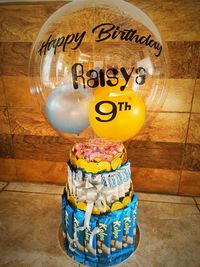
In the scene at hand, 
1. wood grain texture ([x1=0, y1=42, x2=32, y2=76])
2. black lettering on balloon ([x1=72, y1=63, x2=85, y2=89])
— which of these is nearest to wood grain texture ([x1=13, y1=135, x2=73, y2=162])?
wood grain texture ([x1=0, y1=42, x2=32, y2=76])

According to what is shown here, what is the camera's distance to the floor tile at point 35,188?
1.84 m

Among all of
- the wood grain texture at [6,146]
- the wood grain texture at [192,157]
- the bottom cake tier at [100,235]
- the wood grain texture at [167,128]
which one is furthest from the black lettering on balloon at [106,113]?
the wood grain texture at [6,146]

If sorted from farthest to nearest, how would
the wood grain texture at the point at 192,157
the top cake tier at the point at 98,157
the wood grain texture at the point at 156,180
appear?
the wood grain texture at the point at 156,180, the wood grain texture at the point at 192,157, the top cake tier at the point at 98,157

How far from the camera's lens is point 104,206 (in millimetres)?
1106

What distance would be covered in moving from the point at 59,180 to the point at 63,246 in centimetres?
63

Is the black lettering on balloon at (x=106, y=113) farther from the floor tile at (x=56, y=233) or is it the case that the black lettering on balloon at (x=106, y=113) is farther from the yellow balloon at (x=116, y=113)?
the floor tile at (x=56, y=233)

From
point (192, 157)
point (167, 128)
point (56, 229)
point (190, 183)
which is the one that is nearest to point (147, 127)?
point (167, 128)

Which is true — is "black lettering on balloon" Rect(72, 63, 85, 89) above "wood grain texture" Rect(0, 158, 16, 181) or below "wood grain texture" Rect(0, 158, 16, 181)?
above

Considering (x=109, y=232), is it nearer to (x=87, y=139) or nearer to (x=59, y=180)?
(x=87, y=139)

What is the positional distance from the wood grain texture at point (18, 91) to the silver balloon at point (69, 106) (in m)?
0.79

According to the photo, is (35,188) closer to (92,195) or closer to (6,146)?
(6,146)

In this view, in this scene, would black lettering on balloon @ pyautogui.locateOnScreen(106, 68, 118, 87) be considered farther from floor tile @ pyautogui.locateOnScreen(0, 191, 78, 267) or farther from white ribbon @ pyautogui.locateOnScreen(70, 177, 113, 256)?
floor tile @ pyautogui.locateOnScreen(0, 191, 78, 267)

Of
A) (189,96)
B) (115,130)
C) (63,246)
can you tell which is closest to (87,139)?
(115,130)

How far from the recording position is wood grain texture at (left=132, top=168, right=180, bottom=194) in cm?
175
